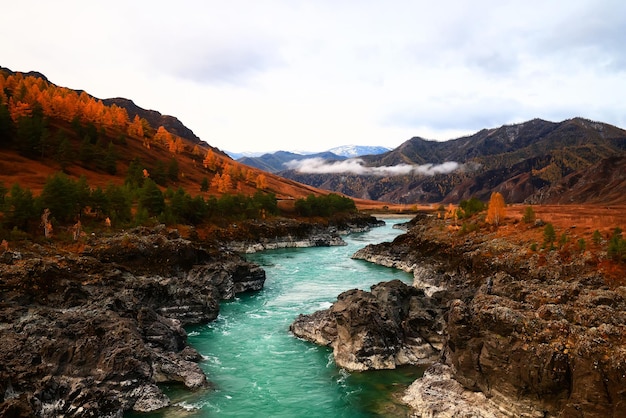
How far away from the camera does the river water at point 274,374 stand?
91.2 ft

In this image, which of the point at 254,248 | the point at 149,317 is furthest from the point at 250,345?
the point at 254,248

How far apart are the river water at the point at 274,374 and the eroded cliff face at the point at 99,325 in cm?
193

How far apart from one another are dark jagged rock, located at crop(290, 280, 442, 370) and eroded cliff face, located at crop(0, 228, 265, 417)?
11.9 m

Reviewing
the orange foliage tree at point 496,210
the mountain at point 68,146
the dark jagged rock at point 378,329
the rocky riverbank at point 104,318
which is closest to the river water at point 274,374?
the dark jagged rock at point 378,329

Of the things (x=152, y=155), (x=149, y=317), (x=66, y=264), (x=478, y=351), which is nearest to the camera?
(x=478, y=351)

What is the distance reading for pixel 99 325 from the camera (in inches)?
1203

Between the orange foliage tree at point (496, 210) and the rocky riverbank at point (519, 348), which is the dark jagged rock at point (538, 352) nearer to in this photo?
the rocky riverbank at point (519, 348)

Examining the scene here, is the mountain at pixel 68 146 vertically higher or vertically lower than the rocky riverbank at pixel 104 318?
higher

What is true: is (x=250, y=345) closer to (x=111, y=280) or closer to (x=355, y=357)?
(x=355, y=357)

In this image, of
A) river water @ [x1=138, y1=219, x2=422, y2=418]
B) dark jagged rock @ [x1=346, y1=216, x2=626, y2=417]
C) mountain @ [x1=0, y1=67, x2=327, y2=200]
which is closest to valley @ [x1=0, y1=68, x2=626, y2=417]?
dark jagged rock @ [x1=346, y1=216, x2=626, y2=417]

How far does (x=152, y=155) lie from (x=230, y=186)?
37221mm

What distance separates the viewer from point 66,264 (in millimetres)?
42656

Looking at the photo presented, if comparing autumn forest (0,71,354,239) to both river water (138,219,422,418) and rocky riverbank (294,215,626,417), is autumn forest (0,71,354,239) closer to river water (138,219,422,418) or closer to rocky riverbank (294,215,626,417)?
river water (138,219,422,418)

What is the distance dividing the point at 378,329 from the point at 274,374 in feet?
31.3
